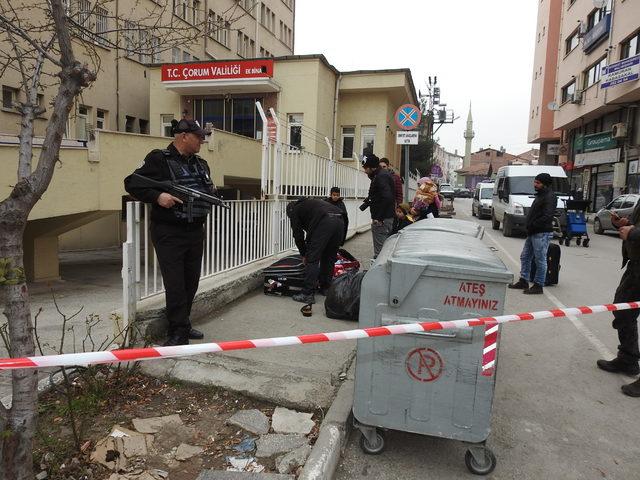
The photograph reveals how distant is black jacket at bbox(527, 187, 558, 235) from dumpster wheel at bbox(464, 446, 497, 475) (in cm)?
492

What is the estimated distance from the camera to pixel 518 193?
49.6 feet

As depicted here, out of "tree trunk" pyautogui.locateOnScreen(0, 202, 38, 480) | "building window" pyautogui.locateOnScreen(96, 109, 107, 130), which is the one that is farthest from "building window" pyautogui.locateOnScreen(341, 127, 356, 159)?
"tree trunk" pyautogui.locateOnScreen(0, 202, 38, 480)

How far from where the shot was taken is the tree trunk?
2.05 metres

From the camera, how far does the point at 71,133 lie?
46.5 ft

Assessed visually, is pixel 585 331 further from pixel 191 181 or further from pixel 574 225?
pixel 574 225

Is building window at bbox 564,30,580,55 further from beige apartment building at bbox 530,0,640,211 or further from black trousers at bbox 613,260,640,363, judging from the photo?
black trousers at bbox 613,260,640,363

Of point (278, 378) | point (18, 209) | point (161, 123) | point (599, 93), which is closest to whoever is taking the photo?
point (18, 209)

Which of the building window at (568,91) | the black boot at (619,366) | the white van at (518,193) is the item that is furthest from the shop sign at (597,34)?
the black boot at (619,366)

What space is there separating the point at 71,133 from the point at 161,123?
6.05 m

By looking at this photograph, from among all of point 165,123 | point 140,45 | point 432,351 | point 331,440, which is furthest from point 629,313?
point 165,123

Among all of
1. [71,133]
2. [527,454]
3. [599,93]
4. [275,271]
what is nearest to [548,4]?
[599,93]

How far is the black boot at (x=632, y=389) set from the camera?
3.74 metres

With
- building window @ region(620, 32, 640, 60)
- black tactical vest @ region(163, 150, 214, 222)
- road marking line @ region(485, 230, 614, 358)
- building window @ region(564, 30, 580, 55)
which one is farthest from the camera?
building window @ region(564, 30, 580, 55)

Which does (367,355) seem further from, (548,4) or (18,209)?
(548,4)
